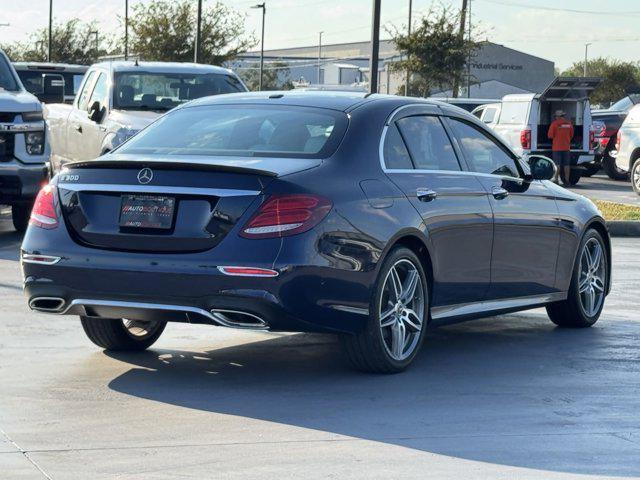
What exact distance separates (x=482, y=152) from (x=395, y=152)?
1.15 m

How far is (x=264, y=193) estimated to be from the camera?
7316mm

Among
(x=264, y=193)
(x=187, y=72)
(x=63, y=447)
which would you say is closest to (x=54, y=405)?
(x=63, y=447)

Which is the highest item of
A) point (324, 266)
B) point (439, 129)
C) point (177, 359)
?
point (439, 129)

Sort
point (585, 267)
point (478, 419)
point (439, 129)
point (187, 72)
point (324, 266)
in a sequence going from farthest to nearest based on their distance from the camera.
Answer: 1. point (187, 72)
2. point (585, 267)
3. point (439, 129)
4. point (324, 266)
5. point (478, 419)

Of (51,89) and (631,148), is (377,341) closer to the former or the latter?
(51,89)

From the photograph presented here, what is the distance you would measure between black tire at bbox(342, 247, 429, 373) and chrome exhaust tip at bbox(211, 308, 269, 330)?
2.20 ft

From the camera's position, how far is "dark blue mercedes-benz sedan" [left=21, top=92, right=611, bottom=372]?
731 cm

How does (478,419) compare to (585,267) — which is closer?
(478,419)

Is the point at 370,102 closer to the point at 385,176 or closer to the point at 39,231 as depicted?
the point at 385,176

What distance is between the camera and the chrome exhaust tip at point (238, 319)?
7301 mm

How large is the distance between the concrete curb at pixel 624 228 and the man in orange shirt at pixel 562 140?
10.2 metres

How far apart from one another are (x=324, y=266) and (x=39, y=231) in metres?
1.57

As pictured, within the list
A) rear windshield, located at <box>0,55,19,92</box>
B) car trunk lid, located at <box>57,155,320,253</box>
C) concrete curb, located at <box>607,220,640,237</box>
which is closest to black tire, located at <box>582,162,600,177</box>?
concrete curb, located at <box>607,220,640,237</box>

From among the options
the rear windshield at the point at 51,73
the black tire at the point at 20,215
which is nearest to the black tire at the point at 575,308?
the black tire at the point at 20,215
